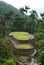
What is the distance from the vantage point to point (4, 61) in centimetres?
2208

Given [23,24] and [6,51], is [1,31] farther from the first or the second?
[6,51]

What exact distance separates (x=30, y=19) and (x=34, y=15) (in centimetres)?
215

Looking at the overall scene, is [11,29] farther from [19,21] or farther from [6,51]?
[6,51]

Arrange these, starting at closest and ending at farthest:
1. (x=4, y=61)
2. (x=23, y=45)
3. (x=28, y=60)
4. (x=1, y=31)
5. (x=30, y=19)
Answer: (x=4, y=61) < (x=28, y=60) < (x=23, y=45) < (x=1, y=31) < (x=30, y=19)

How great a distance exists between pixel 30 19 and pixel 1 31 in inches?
353

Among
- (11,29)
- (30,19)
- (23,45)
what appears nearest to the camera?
(23,45)

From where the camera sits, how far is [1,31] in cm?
4206

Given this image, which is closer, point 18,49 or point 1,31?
point 18,49

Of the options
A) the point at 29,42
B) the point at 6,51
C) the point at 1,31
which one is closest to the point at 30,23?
the point at 1,31

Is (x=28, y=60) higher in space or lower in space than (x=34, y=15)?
lower

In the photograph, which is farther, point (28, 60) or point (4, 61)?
point (28, 60)

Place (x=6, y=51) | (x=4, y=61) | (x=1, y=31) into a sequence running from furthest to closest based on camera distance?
(x=1, y=31) → (x=6, y=51) → (x=4, y=61)

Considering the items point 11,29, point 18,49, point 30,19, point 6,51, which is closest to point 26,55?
point 18,49

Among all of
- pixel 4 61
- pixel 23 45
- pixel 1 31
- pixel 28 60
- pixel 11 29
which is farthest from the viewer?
pixel 11 29
